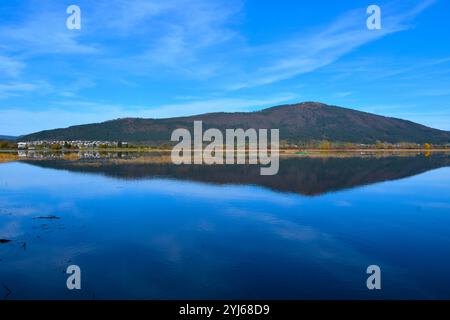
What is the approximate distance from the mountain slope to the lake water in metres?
110

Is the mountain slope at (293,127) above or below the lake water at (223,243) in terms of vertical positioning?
above

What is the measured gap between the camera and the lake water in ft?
26.5

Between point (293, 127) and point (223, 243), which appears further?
point (293, 127)

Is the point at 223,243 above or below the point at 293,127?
below

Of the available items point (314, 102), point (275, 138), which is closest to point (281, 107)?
point (314, 102)

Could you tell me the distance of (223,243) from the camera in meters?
11.5

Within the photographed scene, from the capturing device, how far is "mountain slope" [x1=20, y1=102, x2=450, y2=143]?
452 feet

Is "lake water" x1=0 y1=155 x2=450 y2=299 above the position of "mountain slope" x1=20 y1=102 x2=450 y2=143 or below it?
below

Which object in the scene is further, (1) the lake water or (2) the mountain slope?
(2) the mountain slope

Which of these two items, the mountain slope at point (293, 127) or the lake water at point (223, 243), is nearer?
the lake water at point (223, 243)

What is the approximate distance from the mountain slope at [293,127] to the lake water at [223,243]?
110469mm

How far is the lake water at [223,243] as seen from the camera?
26.5ft

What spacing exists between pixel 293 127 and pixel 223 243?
14153cm
